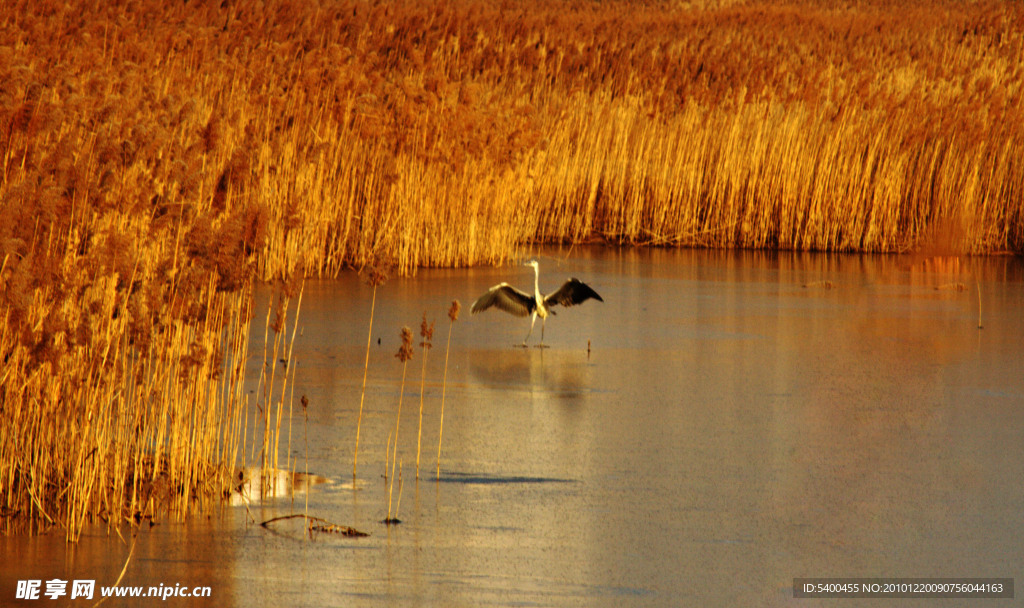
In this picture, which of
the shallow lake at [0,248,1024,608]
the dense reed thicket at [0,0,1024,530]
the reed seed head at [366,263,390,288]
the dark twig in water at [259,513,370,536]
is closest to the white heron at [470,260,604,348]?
the shallow lake at [0,248,1024,608]

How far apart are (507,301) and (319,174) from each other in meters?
2.96

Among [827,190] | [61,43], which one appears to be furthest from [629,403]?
[827,190]

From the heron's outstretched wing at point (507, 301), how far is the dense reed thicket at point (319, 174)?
53.8 inches

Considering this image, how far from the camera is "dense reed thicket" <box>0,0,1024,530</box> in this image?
409 centimetres

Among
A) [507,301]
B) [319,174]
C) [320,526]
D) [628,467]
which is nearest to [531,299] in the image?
[507,301]

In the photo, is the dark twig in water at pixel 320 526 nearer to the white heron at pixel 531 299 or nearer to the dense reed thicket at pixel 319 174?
the dense reed thicket at pixel 319 174

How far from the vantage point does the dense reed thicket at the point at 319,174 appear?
13.4 feet

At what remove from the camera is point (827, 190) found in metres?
12.3

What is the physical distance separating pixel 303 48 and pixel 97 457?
775cm

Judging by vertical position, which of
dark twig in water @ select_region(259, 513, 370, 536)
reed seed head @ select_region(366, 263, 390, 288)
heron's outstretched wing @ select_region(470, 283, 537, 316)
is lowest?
dark twig in water @ select_region(259, 513, 370, 536)

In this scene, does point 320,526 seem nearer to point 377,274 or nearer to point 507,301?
point 377,274

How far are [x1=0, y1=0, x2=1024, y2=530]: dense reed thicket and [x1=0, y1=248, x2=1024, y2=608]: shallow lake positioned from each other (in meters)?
0.44

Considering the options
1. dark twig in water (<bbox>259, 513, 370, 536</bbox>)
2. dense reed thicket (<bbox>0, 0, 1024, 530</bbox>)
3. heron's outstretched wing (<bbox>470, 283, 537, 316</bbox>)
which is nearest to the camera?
dark twig in water (<bbox>259, 513, 370, 536</bbox>)

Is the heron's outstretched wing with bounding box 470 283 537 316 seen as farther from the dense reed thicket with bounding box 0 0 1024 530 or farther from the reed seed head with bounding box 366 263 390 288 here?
the reed seed head with bounding box 366 263 390 288
